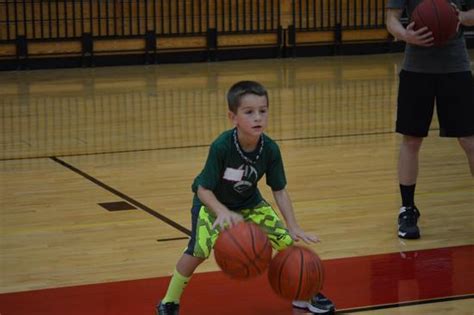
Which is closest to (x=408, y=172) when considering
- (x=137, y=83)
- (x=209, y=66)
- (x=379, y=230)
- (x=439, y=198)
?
(x=379, y=230)

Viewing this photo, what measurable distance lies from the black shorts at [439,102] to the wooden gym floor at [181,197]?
0.60m

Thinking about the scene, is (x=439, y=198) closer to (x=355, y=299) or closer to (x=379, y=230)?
(x=379, y=230)

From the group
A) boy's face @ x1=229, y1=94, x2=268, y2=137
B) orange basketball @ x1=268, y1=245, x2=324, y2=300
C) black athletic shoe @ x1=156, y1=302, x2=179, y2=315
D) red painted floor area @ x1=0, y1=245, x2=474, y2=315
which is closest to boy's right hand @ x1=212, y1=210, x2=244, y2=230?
orange basketball @ x1=268, y1=245, x2=324, y2=300

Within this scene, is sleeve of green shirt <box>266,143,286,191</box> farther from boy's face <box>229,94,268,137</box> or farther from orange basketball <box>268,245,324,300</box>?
orange basketball <box>268,245,324,300</box>

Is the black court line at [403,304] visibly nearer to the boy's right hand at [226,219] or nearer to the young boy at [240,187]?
the young boy at [240,187]

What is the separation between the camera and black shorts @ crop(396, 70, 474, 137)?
5738mm

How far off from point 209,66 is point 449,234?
30.9 feet

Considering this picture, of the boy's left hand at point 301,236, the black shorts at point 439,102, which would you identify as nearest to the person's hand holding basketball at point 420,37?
the black shorts at point 439,102

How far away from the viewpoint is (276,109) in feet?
36.1

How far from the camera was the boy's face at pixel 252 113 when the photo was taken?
14.0ft

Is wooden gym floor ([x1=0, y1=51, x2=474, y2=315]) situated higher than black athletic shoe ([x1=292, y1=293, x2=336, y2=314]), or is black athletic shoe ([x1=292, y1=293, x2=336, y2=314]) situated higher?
black athletic shoe ([x1=292, y1=293, x2=336, y2=314])

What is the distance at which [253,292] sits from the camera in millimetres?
4859

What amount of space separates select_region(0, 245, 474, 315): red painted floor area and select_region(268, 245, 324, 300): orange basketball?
1.53 feet

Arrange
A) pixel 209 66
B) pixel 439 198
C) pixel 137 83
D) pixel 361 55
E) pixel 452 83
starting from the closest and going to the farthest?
pixel 452 83, pixel 439 198, pixel 137 83, pixel 209 66, pixel 361 55
